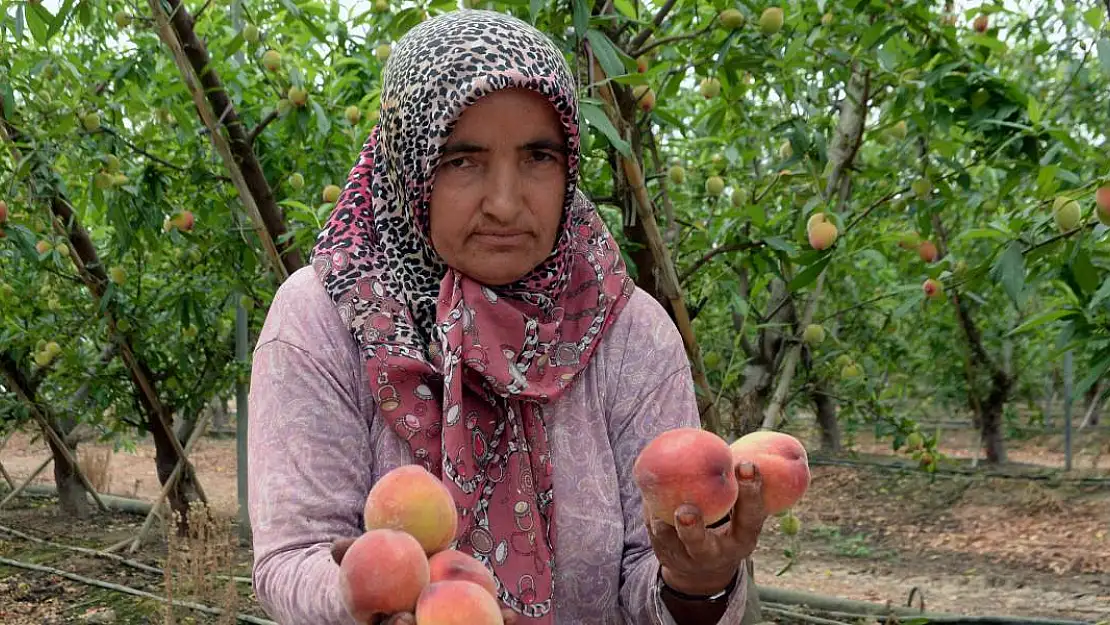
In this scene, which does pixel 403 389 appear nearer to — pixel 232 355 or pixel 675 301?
pixel 675 301

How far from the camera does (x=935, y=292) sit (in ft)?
9.48

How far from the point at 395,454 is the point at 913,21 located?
1661mm

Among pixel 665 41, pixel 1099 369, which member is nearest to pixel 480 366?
pixel 665 41

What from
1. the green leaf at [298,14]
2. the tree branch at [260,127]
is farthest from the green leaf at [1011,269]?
the tree branch at [260,127]

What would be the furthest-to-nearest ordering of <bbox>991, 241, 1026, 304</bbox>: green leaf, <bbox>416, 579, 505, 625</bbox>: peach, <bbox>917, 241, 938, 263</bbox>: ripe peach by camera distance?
1. <bbox>917, 241, 938, 263</bbox>: ripe peach
2. <bbox>991, 241, 1026, 304</bbox>: green leaf
3. <bbox>416, 579, 505, 625</bbox>: peach

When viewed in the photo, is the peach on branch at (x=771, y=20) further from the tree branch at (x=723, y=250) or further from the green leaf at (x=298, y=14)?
the green leaf at (x=298, y=14)

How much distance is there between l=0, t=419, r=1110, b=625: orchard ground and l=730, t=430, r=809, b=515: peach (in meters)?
2.70

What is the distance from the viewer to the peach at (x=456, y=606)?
77 cm

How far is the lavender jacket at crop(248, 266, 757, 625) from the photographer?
4.00 ft

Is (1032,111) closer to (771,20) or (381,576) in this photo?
(771,20)

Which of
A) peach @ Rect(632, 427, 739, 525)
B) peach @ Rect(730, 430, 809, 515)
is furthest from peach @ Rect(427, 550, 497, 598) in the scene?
peach @ Rect(730, 430, 809, 515)

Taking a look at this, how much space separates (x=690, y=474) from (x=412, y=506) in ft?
0.89

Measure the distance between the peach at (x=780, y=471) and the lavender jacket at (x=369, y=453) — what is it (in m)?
0.21

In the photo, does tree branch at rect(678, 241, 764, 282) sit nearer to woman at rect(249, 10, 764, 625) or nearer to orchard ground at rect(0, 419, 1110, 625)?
woman at rect(249, 10, 764, 625)
